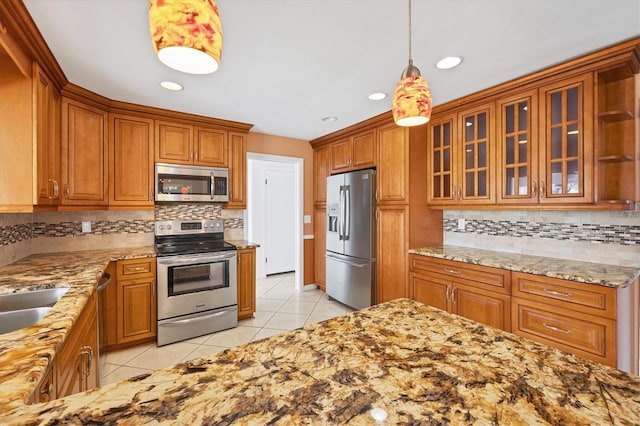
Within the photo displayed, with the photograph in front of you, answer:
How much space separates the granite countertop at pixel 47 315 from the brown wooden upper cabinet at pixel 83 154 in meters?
0.55

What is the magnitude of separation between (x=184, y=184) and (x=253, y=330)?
1736 mm

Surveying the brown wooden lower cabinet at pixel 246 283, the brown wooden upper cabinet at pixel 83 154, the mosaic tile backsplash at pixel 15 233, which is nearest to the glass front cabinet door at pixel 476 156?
the brown wooden lower cabinet at pixel 246 283

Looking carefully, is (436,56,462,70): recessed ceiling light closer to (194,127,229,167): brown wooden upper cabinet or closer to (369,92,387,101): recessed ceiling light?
(369,92,387,101): recessed ceiling light

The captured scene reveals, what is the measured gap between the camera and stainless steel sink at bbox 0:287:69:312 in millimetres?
1540

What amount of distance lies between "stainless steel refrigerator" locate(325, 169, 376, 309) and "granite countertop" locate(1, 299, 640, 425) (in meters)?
2.42

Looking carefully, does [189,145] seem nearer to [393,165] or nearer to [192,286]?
[192,286]

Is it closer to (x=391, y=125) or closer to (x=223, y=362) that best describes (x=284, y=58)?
(x=391, y=125)

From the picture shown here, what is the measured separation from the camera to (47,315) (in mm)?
1192

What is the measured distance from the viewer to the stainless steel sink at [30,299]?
1.54m

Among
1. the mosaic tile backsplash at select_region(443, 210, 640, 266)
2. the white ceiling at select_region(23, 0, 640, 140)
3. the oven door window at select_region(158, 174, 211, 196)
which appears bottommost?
the mosaic tile backsplash at select_region(443, 210, 640, 266)

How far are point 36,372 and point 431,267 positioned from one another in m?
2.68

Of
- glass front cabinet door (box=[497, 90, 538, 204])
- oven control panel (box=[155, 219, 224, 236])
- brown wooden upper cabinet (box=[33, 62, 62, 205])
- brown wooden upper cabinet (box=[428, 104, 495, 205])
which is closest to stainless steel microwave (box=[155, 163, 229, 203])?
oven control panel (box=[155, 219, 224, 236])

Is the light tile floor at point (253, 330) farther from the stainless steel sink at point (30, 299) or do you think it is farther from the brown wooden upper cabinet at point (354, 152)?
the brown wooden upper cabinet at point (354, 152)

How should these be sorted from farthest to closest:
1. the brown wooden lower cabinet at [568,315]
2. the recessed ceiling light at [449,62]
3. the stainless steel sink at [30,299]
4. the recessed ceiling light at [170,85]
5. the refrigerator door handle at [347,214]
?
the refrigerator door handle at [347,214], the recessed ceiling light at [170,85], the recessed ceiling light at [449,62], the brown wooden lower cabinet at [568,315], the stainless steel sink at [30,299]
